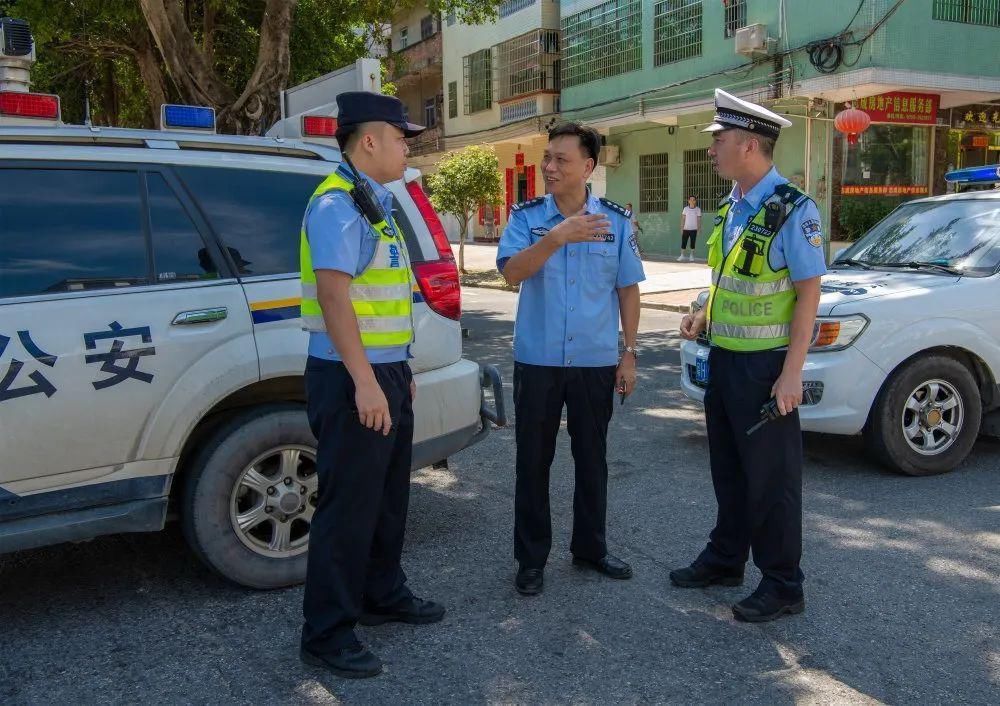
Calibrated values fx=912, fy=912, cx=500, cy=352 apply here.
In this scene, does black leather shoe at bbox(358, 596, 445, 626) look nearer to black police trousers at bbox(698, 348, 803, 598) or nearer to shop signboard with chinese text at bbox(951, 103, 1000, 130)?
black police trousers at bbox(698, 348, 803, 598)

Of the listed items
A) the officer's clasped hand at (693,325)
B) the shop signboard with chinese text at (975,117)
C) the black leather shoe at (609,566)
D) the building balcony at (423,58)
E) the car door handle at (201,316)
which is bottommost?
the black leather shoe at (609,566)

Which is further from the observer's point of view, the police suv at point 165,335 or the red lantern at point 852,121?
the red lantern at point 852,121

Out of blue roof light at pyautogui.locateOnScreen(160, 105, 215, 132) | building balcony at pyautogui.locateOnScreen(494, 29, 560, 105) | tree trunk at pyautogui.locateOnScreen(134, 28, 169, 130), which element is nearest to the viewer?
blue roof light at pyautogui.locateOnScreen(160, 105, 215, 132)

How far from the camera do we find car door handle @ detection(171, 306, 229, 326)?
3.42 metres

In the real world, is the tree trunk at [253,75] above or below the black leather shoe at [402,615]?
above

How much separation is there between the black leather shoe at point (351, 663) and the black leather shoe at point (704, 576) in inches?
53.1

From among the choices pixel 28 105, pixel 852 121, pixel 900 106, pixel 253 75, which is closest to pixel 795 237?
pixel 28 105

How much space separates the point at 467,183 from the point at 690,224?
17.5 ft

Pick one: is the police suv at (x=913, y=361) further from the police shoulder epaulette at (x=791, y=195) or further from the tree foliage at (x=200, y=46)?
the tree foliage at (x=200, y=46)

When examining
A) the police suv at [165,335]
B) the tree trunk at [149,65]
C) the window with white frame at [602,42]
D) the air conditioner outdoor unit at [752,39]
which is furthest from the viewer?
the window with white frame at [602,42]

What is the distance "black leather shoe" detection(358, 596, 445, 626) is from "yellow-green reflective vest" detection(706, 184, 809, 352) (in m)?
1.54

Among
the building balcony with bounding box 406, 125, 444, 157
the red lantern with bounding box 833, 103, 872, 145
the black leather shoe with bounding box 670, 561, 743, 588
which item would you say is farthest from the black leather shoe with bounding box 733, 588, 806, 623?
the building balcony with bounding box 406, 125, 444, 157

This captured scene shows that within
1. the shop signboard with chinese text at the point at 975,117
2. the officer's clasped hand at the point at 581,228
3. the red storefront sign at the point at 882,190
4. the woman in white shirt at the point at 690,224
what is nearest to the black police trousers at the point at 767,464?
the officer's clasped hand at the point at 581,228

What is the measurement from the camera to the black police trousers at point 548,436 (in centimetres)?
372
